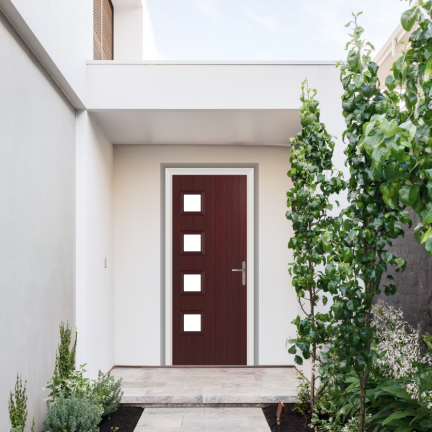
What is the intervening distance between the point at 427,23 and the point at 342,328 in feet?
4.75

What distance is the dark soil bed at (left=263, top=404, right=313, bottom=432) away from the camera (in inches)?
117

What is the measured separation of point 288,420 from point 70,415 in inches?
61.2

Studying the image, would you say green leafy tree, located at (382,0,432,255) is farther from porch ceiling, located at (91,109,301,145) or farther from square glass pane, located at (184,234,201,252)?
square glass pane, located at (184,234,201,252)

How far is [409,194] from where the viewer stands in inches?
54.3

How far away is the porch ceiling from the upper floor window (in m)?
0.83

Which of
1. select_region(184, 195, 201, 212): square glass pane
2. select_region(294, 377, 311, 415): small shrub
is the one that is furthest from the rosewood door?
select_region(294, 377, 311, 415): small shrub

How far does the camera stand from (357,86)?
203cm

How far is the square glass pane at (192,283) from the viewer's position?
4.53 m

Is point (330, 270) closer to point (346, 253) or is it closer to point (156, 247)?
point (346, 253)

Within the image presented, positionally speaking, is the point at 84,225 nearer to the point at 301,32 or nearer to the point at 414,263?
the point at 414,263

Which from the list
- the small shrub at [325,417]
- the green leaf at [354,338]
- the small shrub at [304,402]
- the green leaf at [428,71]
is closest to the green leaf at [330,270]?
the green leaf at [354,338]

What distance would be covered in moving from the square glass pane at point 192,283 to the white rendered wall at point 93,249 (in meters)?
0.78

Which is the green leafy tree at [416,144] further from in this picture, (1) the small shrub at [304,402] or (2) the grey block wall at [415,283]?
(1) the small shrub at [304,402]

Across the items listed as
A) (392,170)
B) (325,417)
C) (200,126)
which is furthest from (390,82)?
(325,417)
